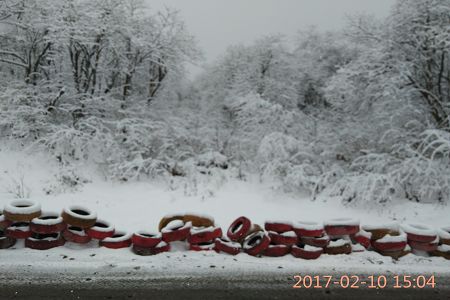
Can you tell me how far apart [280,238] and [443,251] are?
9.01 feet

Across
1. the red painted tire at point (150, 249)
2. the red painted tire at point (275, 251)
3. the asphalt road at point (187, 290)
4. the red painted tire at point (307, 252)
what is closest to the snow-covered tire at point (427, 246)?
the asphalt road at point (187, 290)

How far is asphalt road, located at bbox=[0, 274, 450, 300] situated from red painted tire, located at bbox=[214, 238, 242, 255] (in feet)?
3.11

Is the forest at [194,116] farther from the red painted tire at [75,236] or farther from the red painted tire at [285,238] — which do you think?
the red painted tire at [75,236]

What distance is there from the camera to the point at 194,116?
18.2 m

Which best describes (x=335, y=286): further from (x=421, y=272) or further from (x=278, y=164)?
(x=278, y=164)

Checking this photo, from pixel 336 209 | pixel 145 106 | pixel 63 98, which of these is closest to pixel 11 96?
pixel 63 98

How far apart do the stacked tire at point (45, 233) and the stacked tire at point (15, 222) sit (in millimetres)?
105

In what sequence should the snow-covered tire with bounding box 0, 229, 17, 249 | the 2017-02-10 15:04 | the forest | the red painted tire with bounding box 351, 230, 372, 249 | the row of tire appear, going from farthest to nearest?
1. the forest
2. the red painted tire with bounding box 351, 230, 372, 249
3. the row of tire
4. the snow-covered tire with bounding box 0, 229, 17, 249
5. the 2017-02-10 15:04

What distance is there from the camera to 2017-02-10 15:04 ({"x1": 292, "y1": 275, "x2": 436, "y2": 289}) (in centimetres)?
420

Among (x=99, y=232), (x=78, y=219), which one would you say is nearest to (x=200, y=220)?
(x=99, y=232)

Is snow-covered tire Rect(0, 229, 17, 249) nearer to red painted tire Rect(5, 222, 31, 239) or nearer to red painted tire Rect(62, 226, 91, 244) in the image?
red painted tire Rect(5, 222, 31, 239)

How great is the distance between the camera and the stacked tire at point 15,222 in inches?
202

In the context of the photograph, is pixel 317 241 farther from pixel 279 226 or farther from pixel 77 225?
pixel 77 225

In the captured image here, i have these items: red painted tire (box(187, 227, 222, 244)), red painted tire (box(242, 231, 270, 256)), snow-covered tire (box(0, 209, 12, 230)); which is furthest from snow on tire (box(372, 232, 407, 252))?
snow-covered tire (box(0, 209, 12, 230))
